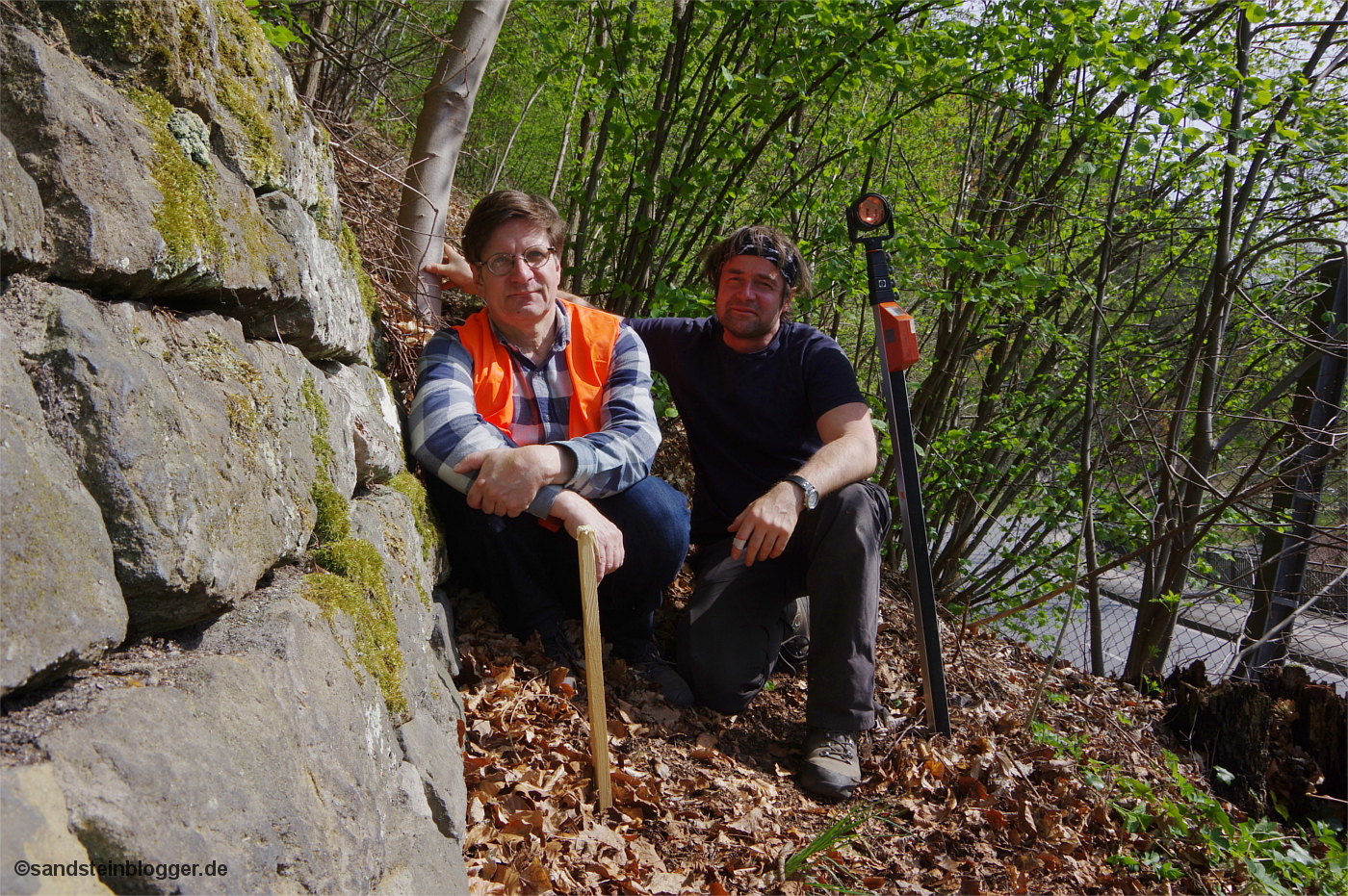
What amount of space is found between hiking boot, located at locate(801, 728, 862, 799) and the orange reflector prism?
138 cm

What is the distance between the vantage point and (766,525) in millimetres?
2936

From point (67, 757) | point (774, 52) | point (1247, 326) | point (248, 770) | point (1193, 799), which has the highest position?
point (774, 52)

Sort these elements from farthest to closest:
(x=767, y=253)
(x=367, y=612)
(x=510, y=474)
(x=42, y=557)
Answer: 1. (x=767, y=253)
2. (x=510, y=474)
3. (x=367, y=612)
4. (x=42, y=557)

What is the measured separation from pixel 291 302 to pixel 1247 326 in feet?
20.6

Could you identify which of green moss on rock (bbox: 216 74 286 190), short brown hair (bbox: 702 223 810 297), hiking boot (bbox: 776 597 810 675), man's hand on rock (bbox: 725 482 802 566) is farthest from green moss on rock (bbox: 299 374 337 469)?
hiking boot (bbox: 776 597 810 675)

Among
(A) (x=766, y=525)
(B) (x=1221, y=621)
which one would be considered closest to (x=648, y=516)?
(A) (x=766, y=525)

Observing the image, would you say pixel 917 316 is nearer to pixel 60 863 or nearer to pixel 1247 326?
pixel 1247 326

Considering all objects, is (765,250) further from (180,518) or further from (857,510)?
(180,518)

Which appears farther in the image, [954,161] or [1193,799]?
[954,161]

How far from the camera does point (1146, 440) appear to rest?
544cm

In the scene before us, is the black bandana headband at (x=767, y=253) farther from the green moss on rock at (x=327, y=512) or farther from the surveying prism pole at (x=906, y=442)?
the green moss on rock at (x=327, y=512)

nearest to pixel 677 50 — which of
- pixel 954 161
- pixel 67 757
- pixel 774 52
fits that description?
pixel 774 52

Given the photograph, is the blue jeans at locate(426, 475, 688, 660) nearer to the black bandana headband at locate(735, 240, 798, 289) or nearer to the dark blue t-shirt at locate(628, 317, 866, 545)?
the dark blue t-shirt at locate(628, 317, 866, 545)

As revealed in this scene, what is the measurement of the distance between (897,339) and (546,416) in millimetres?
1345
